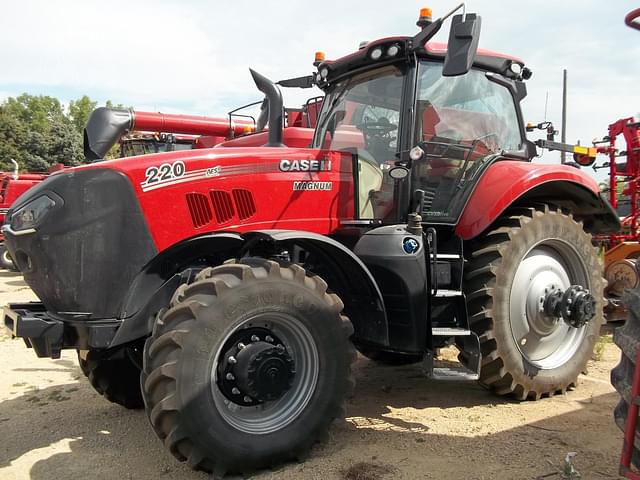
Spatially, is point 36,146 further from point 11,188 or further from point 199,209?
point 199,209

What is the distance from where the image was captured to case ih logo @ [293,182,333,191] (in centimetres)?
384

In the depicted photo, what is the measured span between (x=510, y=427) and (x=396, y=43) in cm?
274

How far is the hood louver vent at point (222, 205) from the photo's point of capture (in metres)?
3.56

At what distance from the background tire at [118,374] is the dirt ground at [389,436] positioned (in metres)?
0.13

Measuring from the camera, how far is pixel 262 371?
3.08 meters

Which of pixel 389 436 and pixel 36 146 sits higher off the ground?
pixel 36 146

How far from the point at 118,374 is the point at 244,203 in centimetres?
163

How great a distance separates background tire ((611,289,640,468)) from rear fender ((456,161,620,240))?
5.51ft

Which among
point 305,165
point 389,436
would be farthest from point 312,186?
point 389,436

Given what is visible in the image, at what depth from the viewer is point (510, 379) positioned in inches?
158

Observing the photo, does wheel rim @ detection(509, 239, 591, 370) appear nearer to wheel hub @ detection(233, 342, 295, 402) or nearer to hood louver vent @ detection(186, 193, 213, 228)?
wheel hub @ detection(233, 342, 295, 402)

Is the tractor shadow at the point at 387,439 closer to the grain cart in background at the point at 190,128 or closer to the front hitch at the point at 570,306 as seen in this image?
the front hitch at the point at 570,306

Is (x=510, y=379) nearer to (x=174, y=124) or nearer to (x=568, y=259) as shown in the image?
(x=568, y=259)

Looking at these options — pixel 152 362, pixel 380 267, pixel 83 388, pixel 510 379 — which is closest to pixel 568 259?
pixel 510 379
